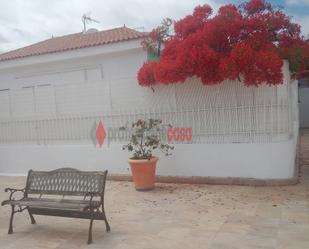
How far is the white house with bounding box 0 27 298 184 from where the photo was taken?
334 inches

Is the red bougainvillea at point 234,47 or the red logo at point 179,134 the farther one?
the red logo at point 179,134

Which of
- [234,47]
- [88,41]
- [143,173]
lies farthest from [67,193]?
[88,41]

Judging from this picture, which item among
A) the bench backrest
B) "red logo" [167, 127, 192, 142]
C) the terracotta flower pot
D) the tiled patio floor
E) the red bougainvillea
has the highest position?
the red bougainvillea

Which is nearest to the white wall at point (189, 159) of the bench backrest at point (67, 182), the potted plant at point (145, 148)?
the potted plant at point (145, 148)

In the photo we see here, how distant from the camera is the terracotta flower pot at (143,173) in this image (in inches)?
339

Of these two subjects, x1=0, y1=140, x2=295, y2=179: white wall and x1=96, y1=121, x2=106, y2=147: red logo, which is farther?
x1=96, y1=121, x2=106, y2=147: red logo

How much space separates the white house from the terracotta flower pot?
2.66ft

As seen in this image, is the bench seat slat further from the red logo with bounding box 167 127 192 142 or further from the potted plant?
the red logo with bounding box 167 127 192 142

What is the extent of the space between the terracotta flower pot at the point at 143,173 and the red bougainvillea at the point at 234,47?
1.81 meters

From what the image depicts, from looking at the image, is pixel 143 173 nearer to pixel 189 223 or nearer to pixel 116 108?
pixel 116 108

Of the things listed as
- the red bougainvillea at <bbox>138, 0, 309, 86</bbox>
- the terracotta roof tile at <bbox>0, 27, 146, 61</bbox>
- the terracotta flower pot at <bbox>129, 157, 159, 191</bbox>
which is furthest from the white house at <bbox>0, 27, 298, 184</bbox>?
the terracotta flower pot at <bbox>129, 157, 159, 191</bbox>

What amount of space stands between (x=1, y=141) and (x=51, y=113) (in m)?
2.09

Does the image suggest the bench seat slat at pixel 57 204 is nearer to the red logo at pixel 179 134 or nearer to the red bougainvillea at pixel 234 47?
the red bougainvillea at pixel 234 47

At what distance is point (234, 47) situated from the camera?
774 centimetres
